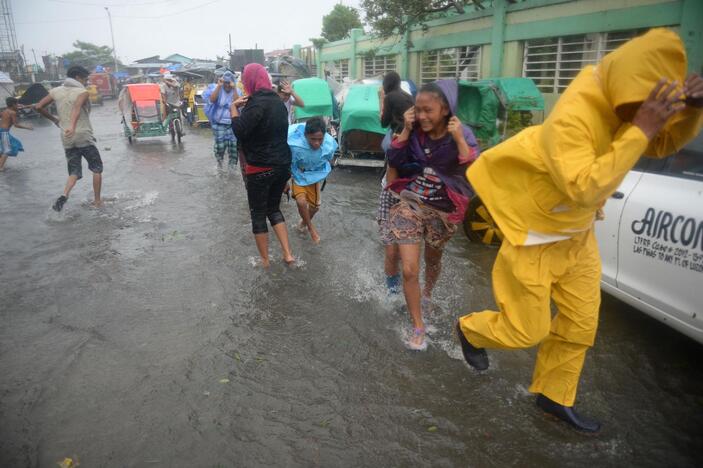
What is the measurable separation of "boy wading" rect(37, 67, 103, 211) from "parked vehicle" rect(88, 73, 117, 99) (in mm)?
35923

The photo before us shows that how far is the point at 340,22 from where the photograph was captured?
34656mm

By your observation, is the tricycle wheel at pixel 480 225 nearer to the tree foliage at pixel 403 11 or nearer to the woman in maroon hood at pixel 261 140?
the woman in maroon hood at pixel 261 140

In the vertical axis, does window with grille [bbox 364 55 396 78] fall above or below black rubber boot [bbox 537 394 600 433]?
above

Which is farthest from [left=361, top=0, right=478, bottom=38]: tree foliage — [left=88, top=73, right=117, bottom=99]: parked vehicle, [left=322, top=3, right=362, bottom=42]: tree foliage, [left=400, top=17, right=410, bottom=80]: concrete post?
[left=88, top=73, right=117, bottom=99]: parked vehicle

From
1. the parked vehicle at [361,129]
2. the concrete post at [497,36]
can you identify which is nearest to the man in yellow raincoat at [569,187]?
the parked vehicle at [361,129]

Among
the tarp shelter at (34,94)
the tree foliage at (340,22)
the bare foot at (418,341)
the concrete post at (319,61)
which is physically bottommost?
the bare foot at (418,341)

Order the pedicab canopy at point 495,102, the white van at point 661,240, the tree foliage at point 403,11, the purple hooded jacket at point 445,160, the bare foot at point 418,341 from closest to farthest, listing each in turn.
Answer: the white van at point 661,240, the purple hooded jacket at point 445,160, the bare foot at point 418,341, the pedicab canopy at point 495,102, the tree foliage at point 403,11

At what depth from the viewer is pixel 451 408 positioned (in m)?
2.79

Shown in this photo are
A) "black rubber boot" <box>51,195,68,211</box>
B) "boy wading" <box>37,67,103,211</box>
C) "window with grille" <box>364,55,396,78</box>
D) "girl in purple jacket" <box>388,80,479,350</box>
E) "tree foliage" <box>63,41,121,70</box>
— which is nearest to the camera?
"girl in purple jacket" <box>388,80,479,350</box>

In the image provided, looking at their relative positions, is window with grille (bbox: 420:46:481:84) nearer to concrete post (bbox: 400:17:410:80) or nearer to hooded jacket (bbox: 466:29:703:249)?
concrete post (bbox: 400:17:410:80)

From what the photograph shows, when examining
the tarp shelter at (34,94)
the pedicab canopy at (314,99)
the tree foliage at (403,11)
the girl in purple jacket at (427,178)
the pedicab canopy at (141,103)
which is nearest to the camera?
the girl in purple jacket at (427,178)

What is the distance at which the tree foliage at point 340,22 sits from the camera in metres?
34.4

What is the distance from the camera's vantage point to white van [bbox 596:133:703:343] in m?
2.74

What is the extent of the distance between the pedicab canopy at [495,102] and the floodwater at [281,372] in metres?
2.98
